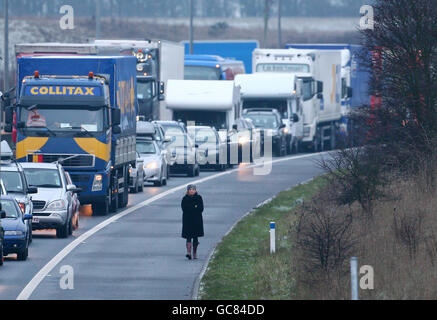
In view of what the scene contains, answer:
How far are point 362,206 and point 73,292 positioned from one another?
926cm

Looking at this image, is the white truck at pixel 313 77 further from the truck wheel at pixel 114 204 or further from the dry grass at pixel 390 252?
the dry grass at pixel 390 252

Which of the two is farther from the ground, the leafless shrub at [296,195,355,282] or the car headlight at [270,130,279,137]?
the leafless shrub at [296,195,355,282]

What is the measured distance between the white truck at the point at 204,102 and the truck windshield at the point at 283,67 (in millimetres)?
7107

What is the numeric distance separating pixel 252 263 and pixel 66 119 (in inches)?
380

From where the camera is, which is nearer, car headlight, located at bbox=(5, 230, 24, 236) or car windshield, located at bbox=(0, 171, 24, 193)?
car headlight, located at bbox=(5, 230, 24, 236)

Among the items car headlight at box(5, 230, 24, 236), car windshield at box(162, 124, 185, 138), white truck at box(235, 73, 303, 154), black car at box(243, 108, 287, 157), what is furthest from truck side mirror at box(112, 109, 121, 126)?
white truck at box(235, 73, 303, 154)

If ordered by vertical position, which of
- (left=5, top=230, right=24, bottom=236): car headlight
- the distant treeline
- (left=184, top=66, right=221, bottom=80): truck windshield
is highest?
the distant treeline

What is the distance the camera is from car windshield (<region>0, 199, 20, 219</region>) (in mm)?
23375

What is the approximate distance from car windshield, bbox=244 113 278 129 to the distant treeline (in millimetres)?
66574

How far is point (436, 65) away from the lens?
31.4 metres

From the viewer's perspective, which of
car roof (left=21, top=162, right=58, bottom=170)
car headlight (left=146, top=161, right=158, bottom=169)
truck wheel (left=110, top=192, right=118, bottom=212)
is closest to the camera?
car roof (left=21, top=162, right=58, bottom=170)

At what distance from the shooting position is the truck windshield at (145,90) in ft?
153

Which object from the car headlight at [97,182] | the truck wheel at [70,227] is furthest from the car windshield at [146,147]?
the truck wheel at [70,227]

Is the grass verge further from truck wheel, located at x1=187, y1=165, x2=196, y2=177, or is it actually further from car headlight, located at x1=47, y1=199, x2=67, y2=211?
truck wheel, located at x1=187, y1=165, x2=196, y2=177
